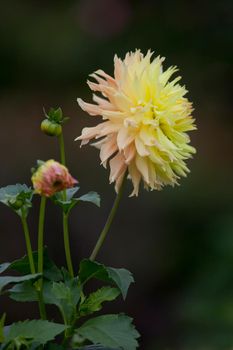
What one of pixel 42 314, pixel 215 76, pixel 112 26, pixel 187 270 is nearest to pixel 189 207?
pixel 187 270

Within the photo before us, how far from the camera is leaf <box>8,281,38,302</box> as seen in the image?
977mm

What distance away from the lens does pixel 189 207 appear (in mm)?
3285

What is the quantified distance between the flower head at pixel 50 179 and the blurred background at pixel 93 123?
190cm

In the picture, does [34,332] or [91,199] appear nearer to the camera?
[34,332]

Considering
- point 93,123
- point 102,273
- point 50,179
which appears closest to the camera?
point 50,179

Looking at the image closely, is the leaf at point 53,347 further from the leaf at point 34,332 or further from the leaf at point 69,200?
the leaf at point 69,200

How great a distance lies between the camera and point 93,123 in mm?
3436

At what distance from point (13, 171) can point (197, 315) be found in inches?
43.7

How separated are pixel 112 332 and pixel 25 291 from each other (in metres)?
0.11

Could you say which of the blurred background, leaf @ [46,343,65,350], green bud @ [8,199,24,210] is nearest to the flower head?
green bud @ [8,199,24,210]

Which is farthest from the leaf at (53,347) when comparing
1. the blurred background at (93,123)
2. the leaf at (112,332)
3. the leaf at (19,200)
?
the blurred background at (93,123)

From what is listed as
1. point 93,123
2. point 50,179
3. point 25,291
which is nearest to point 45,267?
point 25,291

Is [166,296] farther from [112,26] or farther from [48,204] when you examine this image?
[112,26]

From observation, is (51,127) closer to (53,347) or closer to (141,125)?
(141,125)
